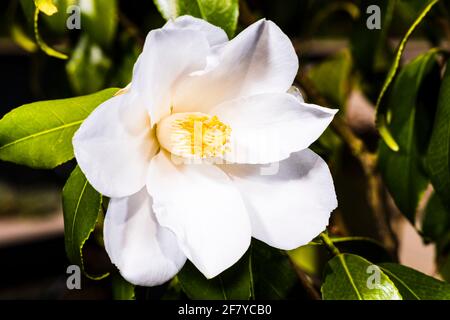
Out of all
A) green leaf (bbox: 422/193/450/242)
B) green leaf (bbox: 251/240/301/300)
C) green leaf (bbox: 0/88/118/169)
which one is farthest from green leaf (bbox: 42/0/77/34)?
green leaf (bbox: 422/193/450/242)

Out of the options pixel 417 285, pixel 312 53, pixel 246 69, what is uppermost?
pixel 246 69

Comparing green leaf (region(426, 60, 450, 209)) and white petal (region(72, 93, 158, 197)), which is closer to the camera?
white petal (region(72, 93, 158, 197))

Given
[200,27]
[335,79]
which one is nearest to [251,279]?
[200,27]

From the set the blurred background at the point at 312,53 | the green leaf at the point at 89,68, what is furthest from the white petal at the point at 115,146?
the green leaf at the point at 89,68

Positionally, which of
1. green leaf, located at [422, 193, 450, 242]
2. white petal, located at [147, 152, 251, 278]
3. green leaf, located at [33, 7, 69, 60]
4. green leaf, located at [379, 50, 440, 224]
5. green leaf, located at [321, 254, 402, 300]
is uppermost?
green leaf, located at [33, 7, 69, 60]

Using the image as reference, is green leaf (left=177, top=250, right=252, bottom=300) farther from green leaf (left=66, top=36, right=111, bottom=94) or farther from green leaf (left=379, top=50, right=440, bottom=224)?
green leaf (left=66, top=36, right=111, bottom=94)

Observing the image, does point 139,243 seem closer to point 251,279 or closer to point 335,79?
point 251,279

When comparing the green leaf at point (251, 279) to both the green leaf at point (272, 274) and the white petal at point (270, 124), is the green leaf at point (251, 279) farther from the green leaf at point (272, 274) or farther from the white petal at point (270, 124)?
the white petal at point (270, 124)
